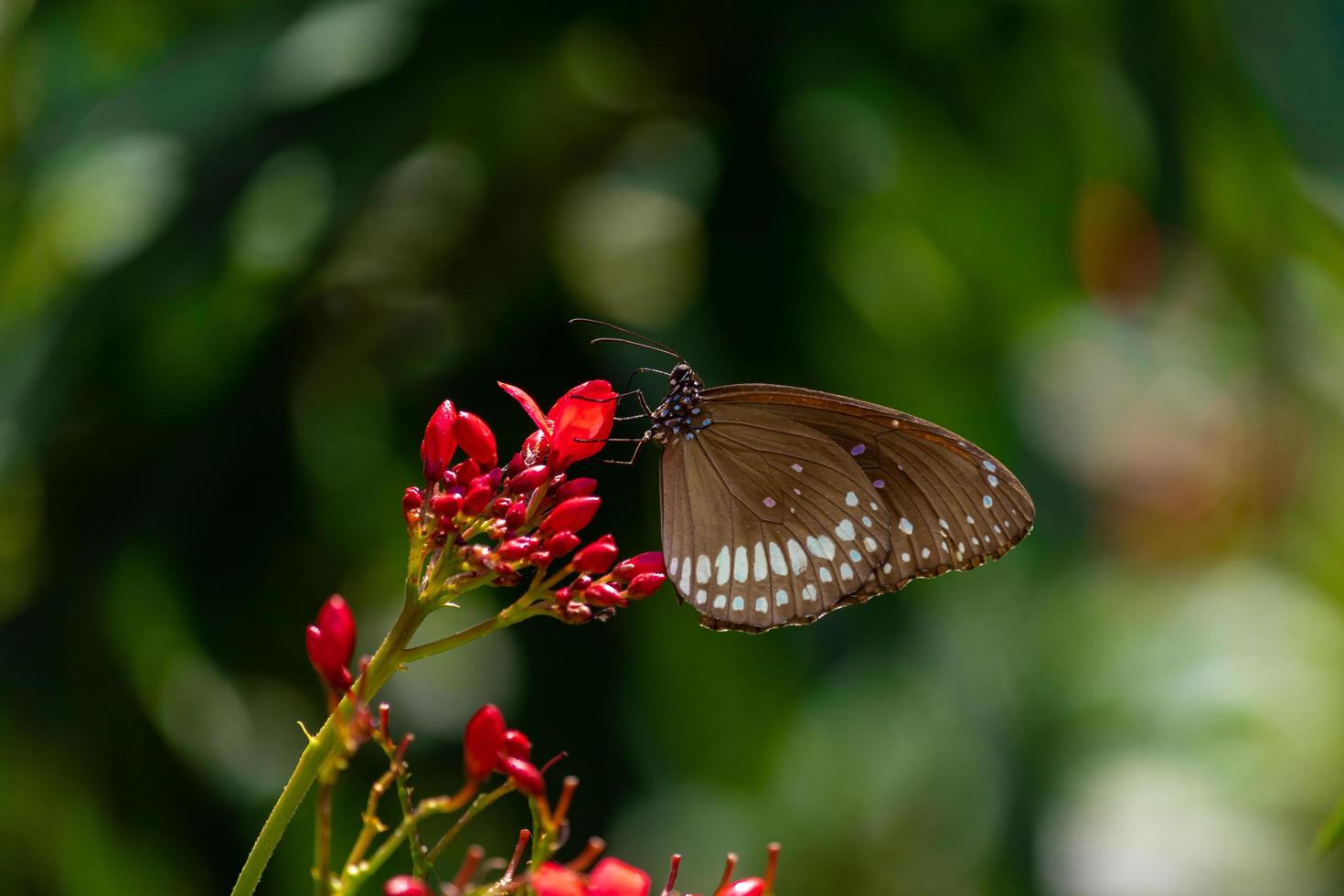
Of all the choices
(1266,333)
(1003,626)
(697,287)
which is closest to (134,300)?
(697,287)

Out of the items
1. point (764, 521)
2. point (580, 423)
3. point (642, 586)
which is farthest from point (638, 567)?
point (764, 521)

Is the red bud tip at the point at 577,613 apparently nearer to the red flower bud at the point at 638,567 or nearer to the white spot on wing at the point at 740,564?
the red flower bud at the point at 638,567

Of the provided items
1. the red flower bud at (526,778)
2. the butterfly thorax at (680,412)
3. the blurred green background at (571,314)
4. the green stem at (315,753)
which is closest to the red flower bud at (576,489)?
the green stem at (315,753)

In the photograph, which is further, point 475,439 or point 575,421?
point 575,421

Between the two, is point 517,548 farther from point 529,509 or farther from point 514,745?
point 514,745

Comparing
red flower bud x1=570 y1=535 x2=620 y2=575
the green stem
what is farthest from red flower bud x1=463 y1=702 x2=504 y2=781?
red flower bud x1=570 y1=535 x2=620 y2=575

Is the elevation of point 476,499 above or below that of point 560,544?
above

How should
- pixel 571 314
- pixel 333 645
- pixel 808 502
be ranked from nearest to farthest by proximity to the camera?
1. pixel 333 645
2. pixel 808 502
3. pixel 571 314
